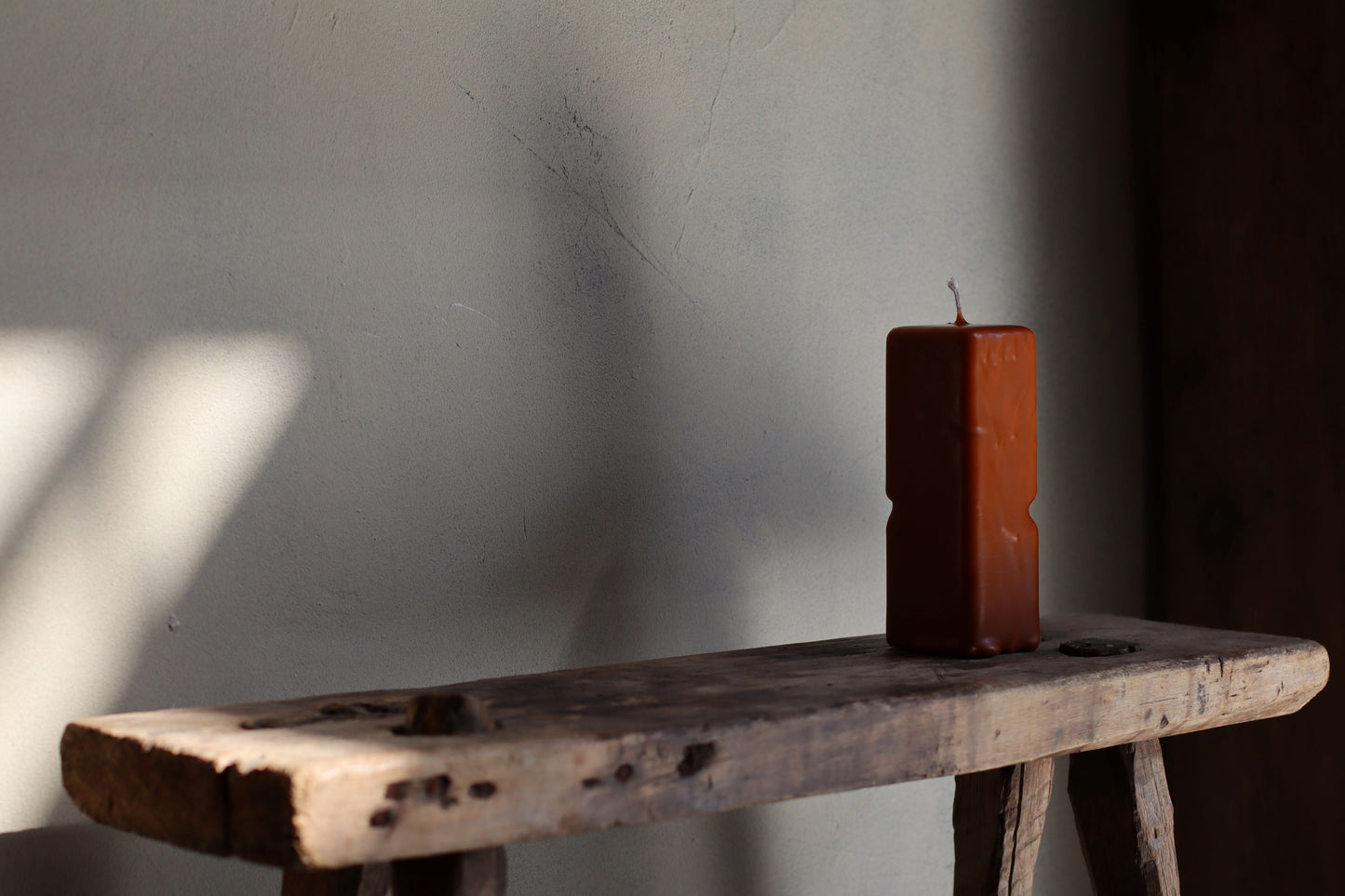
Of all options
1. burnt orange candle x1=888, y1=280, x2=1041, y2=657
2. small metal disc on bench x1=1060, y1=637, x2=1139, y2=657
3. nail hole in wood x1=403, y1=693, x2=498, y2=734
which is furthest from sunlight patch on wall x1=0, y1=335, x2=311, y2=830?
small metal disc on bench x1=1060, y1=637, x2=1139, y2=657

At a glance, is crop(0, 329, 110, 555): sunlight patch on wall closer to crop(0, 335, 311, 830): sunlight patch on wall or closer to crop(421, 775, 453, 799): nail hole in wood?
crop(0, 335, 311, 830): sunlight patch on wall

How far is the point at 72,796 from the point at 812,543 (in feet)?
2.19

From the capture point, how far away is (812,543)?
1.13 meters

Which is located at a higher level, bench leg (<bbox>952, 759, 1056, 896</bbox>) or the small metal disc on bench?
the small metal disc on bench

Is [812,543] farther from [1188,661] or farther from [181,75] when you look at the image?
[181,75]

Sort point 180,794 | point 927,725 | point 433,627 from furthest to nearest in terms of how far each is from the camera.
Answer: point 433,627
point 927,725
point 180,794

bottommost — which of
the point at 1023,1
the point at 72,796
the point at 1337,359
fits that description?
the point at 72,796

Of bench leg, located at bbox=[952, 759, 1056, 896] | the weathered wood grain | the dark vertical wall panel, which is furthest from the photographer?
the dark vertical wall panel

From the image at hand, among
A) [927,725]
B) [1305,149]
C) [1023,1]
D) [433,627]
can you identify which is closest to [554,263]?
[433,627]

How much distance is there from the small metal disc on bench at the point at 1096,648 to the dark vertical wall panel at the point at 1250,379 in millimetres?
467

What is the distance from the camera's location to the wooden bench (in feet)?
1.74

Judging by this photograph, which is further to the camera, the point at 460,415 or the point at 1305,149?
the point at 1305,149

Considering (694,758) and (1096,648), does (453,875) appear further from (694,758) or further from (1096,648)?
(1096,648)

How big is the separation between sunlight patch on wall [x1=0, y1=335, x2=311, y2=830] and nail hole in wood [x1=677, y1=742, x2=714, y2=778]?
391mm
